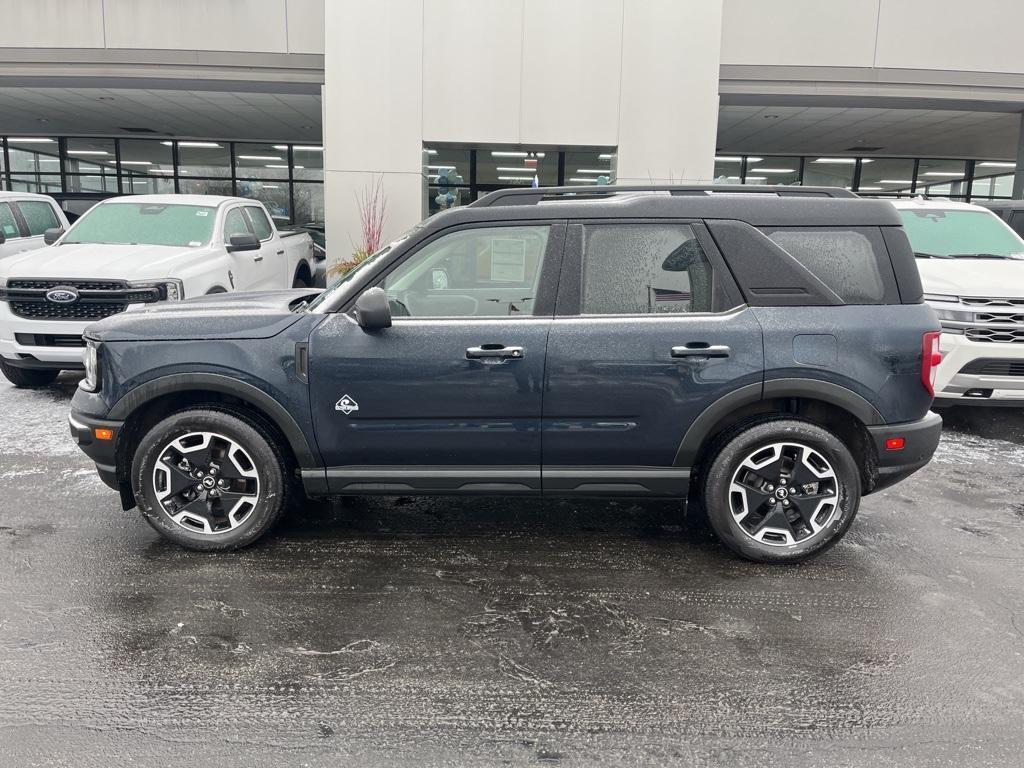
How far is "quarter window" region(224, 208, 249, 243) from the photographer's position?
976cm

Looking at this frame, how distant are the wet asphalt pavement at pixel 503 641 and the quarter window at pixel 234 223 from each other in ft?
17.2

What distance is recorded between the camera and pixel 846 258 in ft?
13.8

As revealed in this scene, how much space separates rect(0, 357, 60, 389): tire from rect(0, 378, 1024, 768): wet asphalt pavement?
373 cm

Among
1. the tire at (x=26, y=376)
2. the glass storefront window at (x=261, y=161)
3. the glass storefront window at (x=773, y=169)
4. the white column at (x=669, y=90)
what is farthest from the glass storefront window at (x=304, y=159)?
the tire at (x=26, y=376)

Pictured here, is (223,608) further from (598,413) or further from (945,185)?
(945,185)

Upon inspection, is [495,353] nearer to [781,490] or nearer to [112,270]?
[781,490]

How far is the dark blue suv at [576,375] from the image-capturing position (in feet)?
13.5

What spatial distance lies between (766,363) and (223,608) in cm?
291

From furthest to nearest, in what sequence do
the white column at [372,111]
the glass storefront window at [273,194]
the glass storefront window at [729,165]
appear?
the glass storefront window at [729,165], the glass storefront window at [273,194], the white column at [372,111]

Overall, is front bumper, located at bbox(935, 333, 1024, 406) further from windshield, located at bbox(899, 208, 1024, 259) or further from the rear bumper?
the rear bumper

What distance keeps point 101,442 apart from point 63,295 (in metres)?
4.19

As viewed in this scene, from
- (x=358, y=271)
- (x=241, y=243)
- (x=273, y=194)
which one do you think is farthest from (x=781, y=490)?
(x=273, y=194)

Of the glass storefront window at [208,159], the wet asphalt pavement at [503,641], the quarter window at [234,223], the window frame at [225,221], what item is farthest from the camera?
the glass storefront window at [208,159]

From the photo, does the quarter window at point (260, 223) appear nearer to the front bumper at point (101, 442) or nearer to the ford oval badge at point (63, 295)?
the ford oval badge at point (63, 295)
